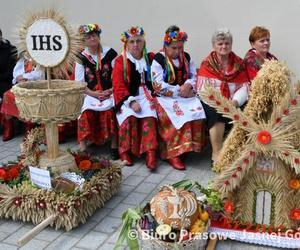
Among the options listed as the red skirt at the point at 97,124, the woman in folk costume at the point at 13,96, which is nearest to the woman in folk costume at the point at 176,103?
the red skirt at the point at 97,124

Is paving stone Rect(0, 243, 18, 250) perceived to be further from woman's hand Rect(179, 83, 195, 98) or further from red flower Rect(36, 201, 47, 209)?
woman's hand Rect(179, 83, 195, 98)

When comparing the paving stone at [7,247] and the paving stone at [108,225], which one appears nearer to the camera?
the paving stone at [7,247]

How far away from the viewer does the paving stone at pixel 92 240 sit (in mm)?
3086

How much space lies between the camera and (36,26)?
3.32 meters

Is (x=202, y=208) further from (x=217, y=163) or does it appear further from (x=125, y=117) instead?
(x=125, y=117)

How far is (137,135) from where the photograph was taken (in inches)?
183

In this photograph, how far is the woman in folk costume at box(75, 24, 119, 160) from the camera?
15.7 feet

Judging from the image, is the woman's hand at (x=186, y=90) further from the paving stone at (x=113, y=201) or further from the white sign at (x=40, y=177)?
the white sign at (x=40, y=177)

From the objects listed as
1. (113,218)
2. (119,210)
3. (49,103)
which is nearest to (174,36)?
(49,103)

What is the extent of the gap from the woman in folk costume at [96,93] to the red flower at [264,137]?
2343 mm

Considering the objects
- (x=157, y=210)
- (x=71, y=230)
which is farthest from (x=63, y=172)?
(x=157, y=210)

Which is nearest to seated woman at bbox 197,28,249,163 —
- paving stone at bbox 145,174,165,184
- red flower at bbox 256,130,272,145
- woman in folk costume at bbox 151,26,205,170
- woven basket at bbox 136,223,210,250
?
woman in folk costume at bbox 151,26,205,170

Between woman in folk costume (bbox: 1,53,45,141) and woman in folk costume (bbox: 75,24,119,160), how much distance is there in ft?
2.31

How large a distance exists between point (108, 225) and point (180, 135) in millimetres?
1511
